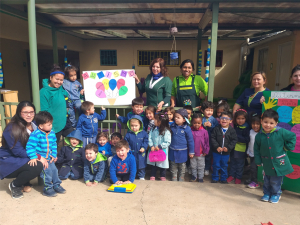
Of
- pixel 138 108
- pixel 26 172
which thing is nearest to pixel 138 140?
pixel 138 108

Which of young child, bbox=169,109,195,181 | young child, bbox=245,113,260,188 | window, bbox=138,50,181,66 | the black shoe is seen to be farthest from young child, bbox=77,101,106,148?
window, bbox=138,50,181,66

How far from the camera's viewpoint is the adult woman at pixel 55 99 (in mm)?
3445

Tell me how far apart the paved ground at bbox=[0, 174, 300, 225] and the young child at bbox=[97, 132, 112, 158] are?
58 centimetres

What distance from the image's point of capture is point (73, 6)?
4484mm

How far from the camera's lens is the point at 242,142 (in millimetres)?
3461

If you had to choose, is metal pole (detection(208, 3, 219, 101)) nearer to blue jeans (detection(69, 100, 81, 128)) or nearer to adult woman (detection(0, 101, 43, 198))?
blue jeans (detection(69, 100, 81, 128))

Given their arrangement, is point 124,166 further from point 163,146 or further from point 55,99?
point 55,99

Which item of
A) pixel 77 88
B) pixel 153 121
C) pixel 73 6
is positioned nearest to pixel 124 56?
pixel 73 6

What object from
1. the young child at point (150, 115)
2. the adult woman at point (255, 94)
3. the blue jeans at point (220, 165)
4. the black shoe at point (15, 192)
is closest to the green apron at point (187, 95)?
the young child at point (150, 115)

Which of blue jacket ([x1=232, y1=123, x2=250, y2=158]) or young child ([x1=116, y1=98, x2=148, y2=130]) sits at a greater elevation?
young child ([x1=116, y1=98, x2=148, y2=130])

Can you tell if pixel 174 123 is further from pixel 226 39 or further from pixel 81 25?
pixel 226 39

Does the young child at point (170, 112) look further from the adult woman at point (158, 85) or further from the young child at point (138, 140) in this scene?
the young child at point (138, 140)

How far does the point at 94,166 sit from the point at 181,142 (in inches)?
56.1

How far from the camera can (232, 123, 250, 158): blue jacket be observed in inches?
136
